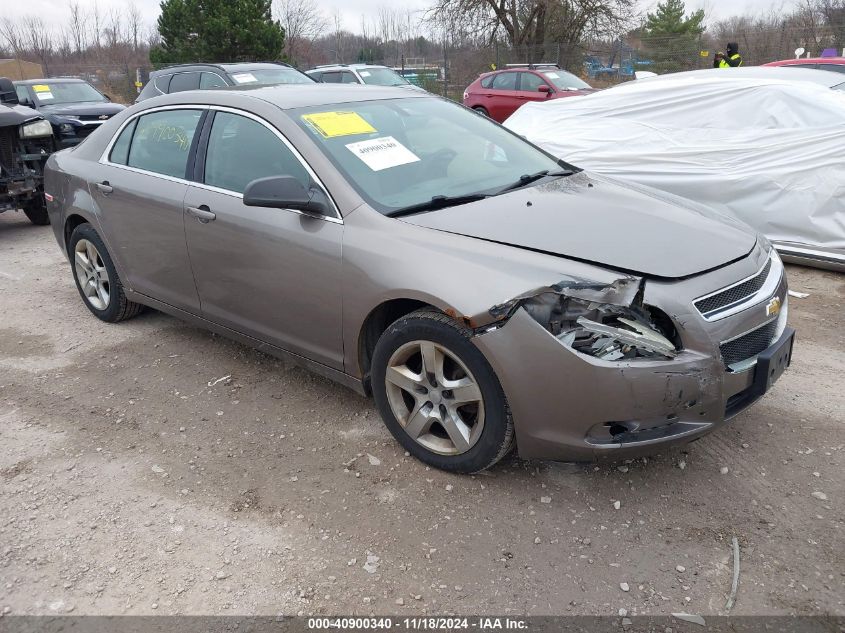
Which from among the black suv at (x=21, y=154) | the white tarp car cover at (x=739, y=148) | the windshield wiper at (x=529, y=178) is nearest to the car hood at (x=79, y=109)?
the black suv at (x=21, y=154)

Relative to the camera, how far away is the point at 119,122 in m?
4.68

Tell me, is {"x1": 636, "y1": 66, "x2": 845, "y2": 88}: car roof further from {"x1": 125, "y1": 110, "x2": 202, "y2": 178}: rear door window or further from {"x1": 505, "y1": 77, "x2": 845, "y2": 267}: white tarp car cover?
{"x1": 125, "y1": 110, "x2": 202, "y2": 178}: rear door window

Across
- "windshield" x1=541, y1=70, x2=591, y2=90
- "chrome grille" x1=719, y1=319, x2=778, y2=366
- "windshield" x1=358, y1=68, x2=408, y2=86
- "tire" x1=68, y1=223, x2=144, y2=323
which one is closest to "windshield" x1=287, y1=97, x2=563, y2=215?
"chrome grille" x1=719, y1=319, x2=778, y2=366

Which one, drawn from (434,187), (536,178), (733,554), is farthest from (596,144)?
(733,554)

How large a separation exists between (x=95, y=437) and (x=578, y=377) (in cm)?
250

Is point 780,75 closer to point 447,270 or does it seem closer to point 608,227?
point 608,227

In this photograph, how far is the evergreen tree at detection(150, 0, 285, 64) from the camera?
23.5 meters

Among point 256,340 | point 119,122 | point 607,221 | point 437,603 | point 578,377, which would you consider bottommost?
point 437,603

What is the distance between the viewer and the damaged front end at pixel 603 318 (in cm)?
260

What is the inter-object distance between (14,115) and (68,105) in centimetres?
426

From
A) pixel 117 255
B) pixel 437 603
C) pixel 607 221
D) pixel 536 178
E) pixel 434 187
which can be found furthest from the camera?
pixel 117 255

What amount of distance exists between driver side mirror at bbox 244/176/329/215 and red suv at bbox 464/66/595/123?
1191cm

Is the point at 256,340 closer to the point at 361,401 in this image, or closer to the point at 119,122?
the point at 361,401

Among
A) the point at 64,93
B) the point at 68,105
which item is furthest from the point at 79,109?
the point at 64,93
